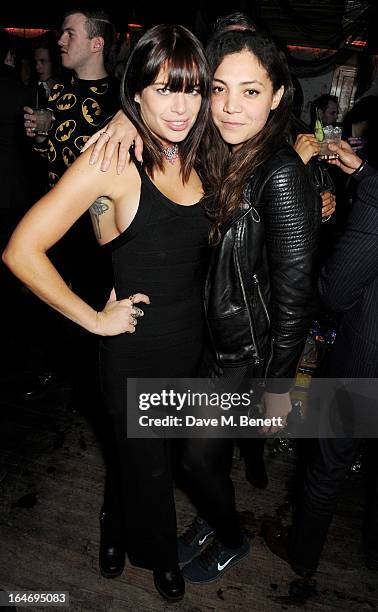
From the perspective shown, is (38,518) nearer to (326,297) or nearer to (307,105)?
(326,297)

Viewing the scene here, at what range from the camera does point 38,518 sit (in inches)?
91.8

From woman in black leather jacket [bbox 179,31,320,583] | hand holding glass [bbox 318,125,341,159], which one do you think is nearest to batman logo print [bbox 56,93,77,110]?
woman in black leather jacket [bbox 179,31,320,583]

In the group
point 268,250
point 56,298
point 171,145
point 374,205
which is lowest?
point 56,298

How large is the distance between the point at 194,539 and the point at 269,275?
1374 millimetres

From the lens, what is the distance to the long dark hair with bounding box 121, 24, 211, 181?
1439 millimetres

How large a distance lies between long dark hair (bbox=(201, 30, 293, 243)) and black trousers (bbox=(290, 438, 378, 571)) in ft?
3.15

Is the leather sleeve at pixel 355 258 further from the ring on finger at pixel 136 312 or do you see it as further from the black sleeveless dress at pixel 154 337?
the ring on finger at pixel 136 312

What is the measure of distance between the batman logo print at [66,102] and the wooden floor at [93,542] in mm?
2021

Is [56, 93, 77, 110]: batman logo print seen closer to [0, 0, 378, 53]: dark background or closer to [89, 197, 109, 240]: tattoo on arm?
[89, 197, 109, 240]: tattoo on arm

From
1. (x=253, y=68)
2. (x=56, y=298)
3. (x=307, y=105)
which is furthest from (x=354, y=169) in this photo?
(x=307, y=105)

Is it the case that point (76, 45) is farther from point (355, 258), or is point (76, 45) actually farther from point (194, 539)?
point (194, 539)

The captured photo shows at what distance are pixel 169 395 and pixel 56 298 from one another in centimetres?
61

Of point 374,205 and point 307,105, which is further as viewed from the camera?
point 307,105

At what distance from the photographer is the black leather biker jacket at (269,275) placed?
5.12 ft
